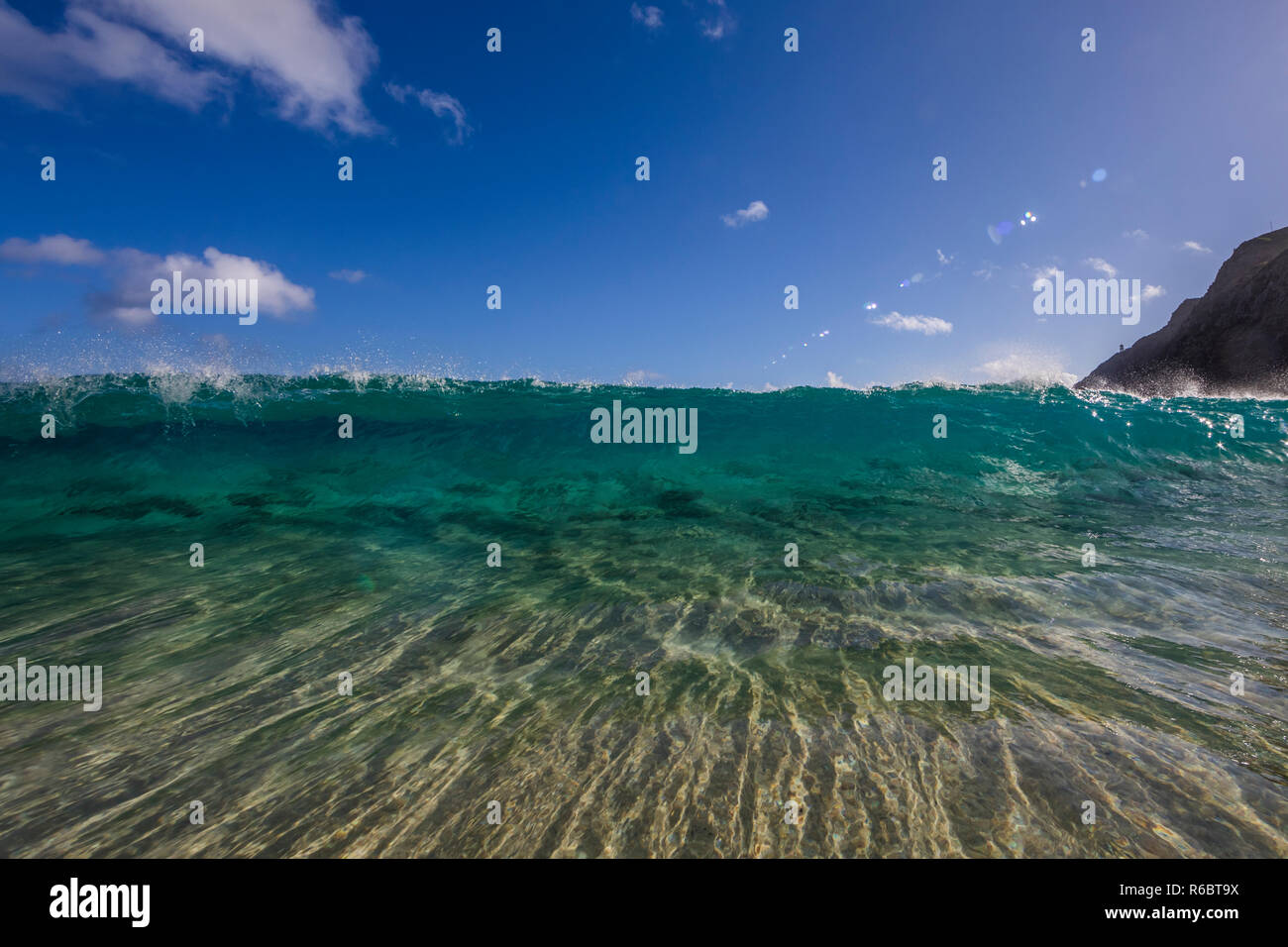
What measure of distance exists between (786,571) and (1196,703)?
341 centimetres

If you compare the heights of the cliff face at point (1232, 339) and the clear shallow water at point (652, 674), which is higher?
the cliff face at point (1232, 339)

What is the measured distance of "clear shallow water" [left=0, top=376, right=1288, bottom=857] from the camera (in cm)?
246

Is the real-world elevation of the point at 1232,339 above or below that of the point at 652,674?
above

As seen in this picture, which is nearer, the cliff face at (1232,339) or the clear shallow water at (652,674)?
the clear shallow water at (652,674)

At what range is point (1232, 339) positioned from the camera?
4231 centimetres

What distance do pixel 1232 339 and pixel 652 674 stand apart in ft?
204

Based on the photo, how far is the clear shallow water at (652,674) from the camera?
2455 mm

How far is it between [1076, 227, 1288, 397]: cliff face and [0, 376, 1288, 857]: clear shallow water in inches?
1708

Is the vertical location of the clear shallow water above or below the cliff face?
below

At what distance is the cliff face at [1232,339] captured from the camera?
3886 cm

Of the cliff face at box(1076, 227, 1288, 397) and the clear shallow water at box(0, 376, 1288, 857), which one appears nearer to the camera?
the clear shallow water at box(0, 376, 1288, 857)

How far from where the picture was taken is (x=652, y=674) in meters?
3.88

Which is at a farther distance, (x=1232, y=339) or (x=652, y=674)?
(x=1232, y=339)

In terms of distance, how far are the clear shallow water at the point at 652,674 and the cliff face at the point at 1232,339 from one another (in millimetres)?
43374
